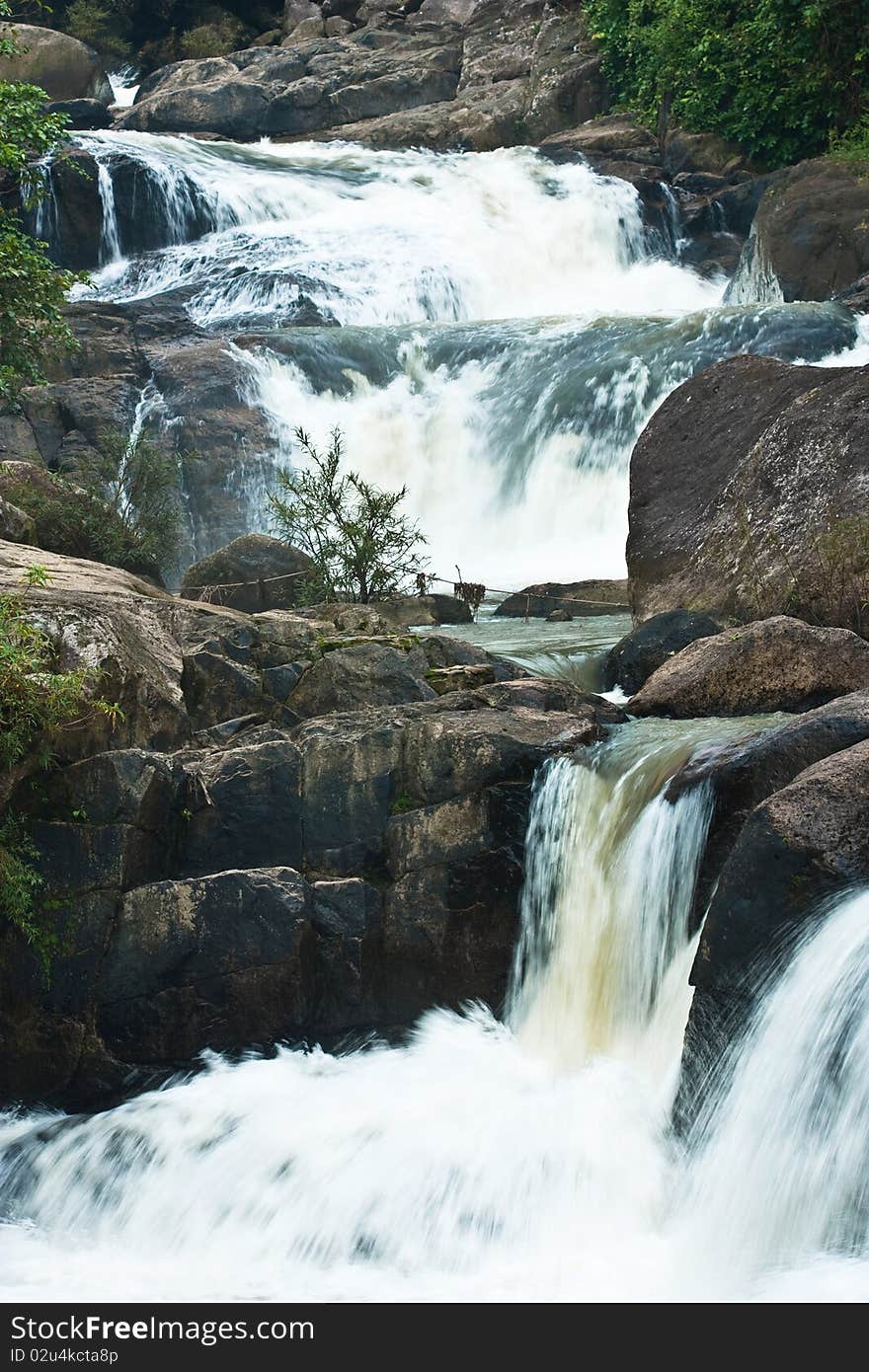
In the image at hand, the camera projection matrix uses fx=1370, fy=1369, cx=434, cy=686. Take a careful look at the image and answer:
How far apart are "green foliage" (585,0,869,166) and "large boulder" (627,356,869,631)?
51.7ft

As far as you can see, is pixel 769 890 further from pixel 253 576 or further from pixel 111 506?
pixel 111 506

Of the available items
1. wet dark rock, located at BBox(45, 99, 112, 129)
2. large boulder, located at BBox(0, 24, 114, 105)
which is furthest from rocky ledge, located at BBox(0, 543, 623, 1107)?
large boulder, located at BBox(0, 24, 114, 105)

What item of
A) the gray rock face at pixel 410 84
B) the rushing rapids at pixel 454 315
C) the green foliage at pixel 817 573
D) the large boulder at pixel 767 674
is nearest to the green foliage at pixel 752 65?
the gray rock face at pixel 410 84

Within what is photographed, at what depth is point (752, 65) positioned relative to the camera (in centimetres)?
2709

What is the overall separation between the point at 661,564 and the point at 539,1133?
19.7ft

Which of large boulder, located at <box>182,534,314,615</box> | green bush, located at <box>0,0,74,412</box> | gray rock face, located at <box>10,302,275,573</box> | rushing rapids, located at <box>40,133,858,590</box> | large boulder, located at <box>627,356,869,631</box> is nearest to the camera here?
large boulder, located at <box>627,356,869,631</box>

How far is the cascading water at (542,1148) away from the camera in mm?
5023

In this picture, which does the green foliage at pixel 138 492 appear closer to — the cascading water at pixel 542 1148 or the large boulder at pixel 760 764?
the cascading water at pixel 542 1148

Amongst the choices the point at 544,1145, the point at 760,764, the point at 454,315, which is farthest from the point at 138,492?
the point at 454,315

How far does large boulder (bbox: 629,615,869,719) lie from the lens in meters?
8.06

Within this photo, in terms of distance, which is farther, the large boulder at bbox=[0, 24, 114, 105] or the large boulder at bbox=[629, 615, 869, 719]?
the large boulder at bbox=[0, 24, 114, 105]

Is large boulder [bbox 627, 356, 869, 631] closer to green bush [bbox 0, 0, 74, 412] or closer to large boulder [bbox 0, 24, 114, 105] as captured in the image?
green bush [bbox 0, 0, 74, 412]

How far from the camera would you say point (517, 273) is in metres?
26.9

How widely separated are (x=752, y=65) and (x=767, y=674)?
22922mm
